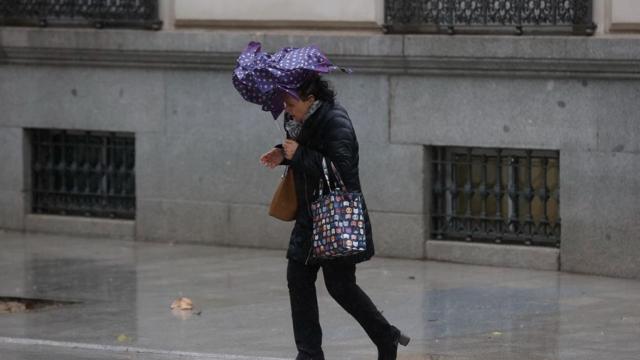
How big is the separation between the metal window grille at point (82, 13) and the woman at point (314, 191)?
6.76 m

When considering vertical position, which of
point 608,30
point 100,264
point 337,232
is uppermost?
point 608,30

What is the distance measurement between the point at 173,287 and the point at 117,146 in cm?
345

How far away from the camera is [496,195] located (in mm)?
13680

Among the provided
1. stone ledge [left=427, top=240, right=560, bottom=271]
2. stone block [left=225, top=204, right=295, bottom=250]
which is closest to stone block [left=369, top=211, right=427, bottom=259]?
stone ledge [left=427, top=240, right=560, bottom=271]

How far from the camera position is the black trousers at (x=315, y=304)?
871 centimetres

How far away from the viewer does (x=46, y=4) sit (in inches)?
628

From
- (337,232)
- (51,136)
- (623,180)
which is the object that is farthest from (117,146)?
(337,232)

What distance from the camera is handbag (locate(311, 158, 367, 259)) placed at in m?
8.48

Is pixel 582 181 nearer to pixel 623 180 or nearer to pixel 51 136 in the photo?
pixel 623 180

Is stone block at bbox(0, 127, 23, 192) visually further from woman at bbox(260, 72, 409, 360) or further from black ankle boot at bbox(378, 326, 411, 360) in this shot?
black ankle boot at bbox(378, 326, 411, 360)

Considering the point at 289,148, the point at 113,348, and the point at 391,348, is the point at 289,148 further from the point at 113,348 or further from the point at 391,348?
the point at 113,348

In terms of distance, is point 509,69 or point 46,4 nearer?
point 509,69

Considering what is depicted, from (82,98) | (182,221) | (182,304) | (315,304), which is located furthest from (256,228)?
(315,304)

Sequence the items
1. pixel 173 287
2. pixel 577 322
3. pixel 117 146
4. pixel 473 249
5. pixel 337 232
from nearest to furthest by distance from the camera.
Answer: pixel 337 232, pixel 577 322, pixel 173 287, pixel 473 249, pixel 117 146
